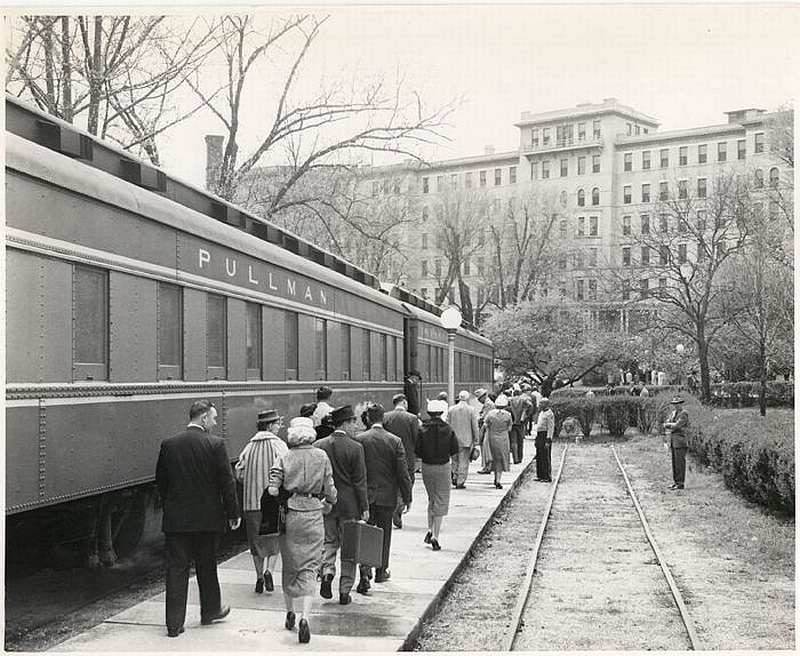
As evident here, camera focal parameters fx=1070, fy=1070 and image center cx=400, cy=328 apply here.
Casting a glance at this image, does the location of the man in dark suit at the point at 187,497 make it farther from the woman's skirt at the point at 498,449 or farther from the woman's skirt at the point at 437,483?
the woman's skirt at the point at 498,449

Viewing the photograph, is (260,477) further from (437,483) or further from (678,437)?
(678,437)

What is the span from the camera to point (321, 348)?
14.1 m

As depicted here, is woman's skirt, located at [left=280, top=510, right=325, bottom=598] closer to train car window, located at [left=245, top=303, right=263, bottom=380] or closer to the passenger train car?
the passenger train car

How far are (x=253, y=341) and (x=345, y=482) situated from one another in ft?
10.3

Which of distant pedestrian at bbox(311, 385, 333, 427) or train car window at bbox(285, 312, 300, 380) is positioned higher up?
train car window at bbox(285, 312, 300, 380)

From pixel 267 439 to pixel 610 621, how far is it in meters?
3.24

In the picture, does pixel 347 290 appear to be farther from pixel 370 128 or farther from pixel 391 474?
pixel 370 128

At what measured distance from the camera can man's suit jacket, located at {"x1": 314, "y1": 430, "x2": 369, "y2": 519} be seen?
8.64 m

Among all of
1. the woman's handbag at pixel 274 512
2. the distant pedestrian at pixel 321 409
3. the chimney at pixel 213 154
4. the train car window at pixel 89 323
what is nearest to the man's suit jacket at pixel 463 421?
the distant pedestrian at pixel 321 409

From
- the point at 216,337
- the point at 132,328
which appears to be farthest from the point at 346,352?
the point at 132,328

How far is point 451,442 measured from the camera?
11.7m

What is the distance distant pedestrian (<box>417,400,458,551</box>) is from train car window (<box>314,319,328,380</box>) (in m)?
2.46

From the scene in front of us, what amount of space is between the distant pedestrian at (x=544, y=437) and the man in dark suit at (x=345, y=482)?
1128 centimetres

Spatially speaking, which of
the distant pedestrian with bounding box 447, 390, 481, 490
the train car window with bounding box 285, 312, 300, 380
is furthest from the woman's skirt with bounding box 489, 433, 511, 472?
the train car window with bounding box 285, 312, 300, 380
